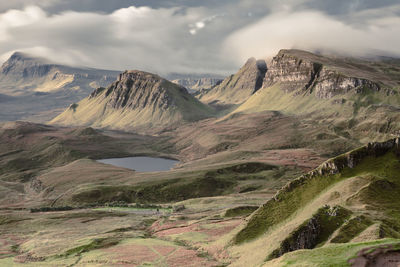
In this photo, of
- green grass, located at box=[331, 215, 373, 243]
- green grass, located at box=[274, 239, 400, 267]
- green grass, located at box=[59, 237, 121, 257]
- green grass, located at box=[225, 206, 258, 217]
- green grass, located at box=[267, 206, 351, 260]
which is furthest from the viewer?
green grass, located at box=[225, 206, 258, 217]

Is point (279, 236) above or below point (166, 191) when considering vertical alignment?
above

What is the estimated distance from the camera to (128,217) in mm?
120688

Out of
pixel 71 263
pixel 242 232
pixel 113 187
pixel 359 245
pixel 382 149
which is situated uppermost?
pixel 382 149

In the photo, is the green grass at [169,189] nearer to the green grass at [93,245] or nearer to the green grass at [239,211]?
the green grass at [239,211]

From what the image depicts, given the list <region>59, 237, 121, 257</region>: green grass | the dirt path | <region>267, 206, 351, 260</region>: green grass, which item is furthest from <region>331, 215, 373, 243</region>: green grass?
<region>59, 237, 121, 257</region>: green grass

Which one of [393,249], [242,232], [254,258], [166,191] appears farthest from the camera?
[166,191]

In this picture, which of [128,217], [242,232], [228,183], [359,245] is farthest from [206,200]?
[359,245]

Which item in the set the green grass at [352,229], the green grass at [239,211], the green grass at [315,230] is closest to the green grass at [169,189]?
the green grass at [239,211]

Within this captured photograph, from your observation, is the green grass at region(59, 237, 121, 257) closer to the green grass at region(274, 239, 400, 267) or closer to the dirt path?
the green grass at region(274, 239, 400, 267)

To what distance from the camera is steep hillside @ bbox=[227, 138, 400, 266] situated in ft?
169

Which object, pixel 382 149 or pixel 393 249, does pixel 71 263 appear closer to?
pixel 393 249

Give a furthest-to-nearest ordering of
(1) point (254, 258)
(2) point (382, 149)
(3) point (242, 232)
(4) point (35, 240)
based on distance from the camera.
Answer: (4) point (35, 240) < (2) point (382, 149) < (3) point (242, 232) < (1) point (254, 258)

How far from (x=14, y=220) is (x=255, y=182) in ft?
373

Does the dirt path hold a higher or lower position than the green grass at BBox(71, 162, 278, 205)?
higher
